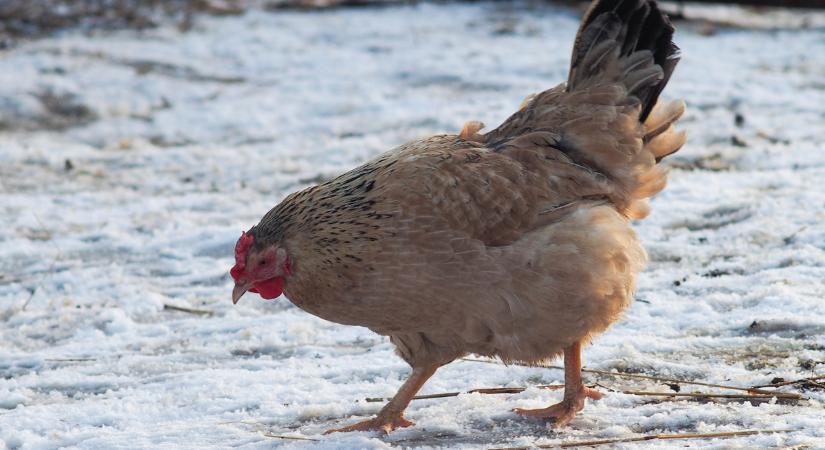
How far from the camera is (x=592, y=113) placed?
3.94m

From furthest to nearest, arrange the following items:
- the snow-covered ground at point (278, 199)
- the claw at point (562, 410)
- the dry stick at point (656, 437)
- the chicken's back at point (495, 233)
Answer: the snow-covered ground at point (278, 199), the claw at point (562, 410), the chicken's back at point (495, 233), the dry stick at point (656, 437)

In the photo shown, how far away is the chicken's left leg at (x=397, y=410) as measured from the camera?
3.80 metres

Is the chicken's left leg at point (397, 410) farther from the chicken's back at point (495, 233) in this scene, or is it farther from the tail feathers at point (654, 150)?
the tail feathers at point (654, 150)

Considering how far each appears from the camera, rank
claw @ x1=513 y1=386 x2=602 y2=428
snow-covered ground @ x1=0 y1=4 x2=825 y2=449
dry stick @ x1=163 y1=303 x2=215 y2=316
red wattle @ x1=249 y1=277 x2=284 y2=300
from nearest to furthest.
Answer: red wattle @ x1=249 y1=277 x2=284 y2=300 < claw @ x1=513 y1=386 x2=602 y2=428 < snow-covered ground @ x1=0 y1=4 x2=825 y2=449 < dry stick @ x1=163 y1=303 x2=215 y2=316

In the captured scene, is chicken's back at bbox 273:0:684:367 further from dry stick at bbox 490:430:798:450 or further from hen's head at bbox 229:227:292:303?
dry stick at bbox 490:430:798:450

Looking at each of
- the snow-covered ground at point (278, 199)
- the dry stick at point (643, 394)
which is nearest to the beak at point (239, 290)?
the snow-covered ground at point (278, 199)

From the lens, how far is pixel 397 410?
3.81m

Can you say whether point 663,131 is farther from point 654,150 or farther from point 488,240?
point 488,240

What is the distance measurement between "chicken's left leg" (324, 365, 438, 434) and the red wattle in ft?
1.80

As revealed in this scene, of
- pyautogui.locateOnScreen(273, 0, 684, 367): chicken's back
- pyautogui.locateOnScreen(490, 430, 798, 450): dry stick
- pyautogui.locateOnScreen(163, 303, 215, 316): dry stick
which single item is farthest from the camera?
pyautogui.locateOnScreen(163, 303, 215, 316): dry stick

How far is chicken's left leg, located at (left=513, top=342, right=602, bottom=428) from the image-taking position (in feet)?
12.5

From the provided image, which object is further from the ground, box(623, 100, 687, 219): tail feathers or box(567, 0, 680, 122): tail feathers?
box(567, 0, 680, 122): tail feathers

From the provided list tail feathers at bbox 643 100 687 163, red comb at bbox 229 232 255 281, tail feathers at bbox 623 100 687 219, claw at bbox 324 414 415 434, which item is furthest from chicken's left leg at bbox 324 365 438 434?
tail feathers at bbox 643 100 687 163

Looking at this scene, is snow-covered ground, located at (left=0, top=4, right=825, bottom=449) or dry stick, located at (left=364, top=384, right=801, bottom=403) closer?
dry stick, located at (left=364, top=384, right=801, bottom=403)
